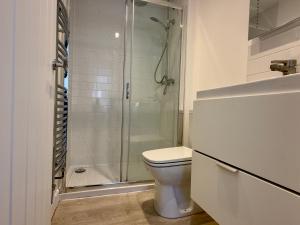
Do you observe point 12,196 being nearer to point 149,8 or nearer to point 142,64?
point 142,64

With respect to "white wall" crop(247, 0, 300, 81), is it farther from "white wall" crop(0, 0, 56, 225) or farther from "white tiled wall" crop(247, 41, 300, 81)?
"white wall" crop(0, 0, 56, 225)

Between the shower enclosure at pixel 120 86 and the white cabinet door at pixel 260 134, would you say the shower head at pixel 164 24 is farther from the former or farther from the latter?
the white cabinet door at pixel 260 134

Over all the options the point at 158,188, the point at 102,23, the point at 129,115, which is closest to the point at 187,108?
the point at 129,115

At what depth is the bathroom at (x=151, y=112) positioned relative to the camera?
58 cm

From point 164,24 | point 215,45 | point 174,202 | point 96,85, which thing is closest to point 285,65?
point 215,45

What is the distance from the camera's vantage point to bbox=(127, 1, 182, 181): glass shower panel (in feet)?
6.80

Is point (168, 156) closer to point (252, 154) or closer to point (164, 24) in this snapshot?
point (252, 154)

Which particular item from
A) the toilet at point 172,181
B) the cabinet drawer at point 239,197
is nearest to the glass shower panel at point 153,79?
the toilet at point 172,181

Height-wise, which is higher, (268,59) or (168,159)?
(268,59)

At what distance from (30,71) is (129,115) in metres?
1.44

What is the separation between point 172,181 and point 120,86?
1.45 m

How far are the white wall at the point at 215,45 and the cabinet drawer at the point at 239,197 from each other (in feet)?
2.76

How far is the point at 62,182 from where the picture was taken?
1.63 meters

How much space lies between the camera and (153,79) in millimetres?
2230
